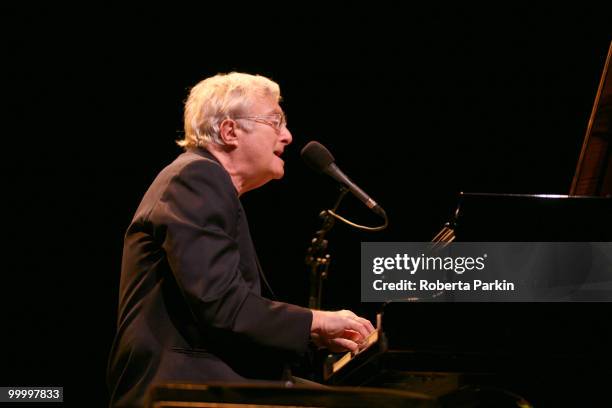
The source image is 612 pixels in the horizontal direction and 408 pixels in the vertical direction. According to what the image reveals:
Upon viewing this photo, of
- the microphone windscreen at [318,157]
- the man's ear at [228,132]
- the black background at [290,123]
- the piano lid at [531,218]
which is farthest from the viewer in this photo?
the black background at [290,123]

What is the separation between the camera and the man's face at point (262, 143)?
8.47ft

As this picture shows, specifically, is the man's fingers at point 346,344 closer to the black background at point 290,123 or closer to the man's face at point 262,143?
the man's face at point 262,143

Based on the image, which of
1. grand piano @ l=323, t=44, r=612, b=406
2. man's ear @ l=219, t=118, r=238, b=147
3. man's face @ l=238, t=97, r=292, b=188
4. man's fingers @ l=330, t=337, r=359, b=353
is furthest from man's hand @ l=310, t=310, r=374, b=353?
man's ear @ l=219, t=118, r=238, b=147

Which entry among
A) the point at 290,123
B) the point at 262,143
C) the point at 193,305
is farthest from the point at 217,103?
the point at 290,123

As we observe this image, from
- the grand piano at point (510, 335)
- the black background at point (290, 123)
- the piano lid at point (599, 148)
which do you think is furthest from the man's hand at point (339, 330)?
the black background at point (290, 123)

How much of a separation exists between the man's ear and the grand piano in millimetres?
880

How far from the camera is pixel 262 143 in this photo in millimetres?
2598

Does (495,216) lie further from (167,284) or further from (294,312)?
(167,284)

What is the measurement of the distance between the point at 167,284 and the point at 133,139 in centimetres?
243

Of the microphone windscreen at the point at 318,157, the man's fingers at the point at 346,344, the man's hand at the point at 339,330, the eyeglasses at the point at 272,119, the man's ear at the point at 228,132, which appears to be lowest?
the man's fingers at the point at 346,344

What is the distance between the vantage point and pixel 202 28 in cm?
461

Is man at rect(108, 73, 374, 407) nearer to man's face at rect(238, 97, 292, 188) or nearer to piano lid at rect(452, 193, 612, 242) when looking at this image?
man's face at rect(238, 97, 292, 188)

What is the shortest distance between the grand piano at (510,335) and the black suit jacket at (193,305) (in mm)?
315

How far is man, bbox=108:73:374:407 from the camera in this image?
82.4 inches
